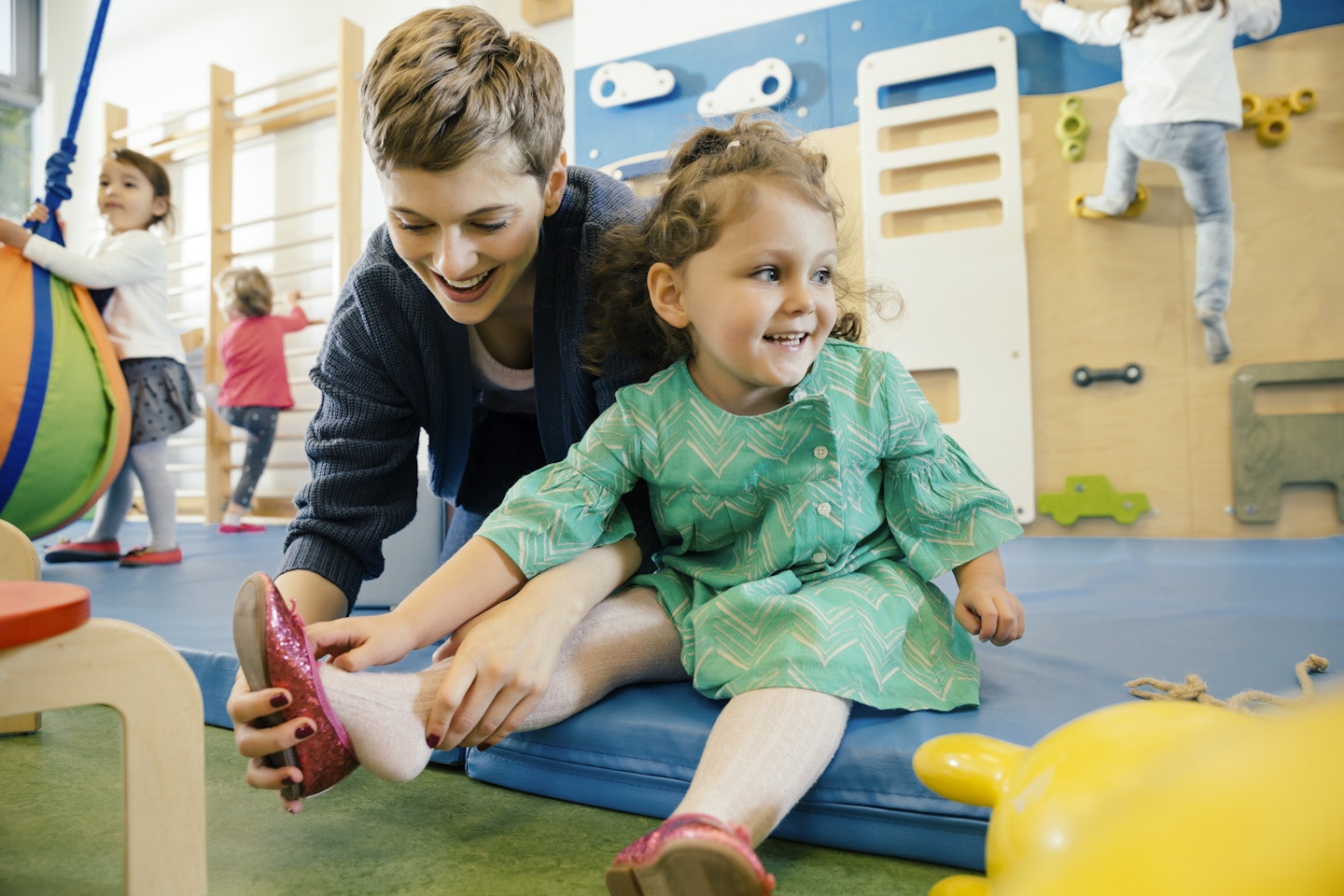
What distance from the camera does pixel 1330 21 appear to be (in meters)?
1.94

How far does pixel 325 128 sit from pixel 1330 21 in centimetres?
297

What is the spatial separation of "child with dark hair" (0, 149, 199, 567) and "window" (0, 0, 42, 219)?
2.61m

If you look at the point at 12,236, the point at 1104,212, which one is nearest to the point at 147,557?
the point at 12,236

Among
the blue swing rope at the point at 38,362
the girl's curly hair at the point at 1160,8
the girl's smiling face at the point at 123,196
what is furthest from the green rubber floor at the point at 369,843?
the girl's curly hair at the point at 1160,8

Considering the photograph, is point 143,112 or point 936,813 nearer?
point 936,813

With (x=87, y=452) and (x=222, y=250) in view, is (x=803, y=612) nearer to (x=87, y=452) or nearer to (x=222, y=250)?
(x=87, y=452)

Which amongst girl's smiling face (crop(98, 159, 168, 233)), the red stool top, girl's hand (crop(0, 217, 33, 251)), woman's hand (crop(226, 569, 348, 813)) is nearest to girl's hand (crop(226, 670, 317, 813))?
woman's hand (crop(226, 569, 348, 813))

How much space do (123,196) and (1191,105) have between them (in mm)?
2294

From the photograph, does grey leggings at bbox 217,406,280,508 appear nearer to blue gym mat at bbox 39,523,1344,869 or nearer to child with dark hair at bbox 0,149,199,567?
child with dark hair at bbox 0,149,199,567

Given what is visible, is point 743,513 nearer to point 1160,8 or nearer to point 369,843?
point 369,843

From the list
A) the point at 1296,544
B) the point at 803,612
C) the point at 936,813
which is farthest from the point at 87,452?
the point at 1296,544

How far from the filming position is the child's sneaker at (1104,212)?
2.04m

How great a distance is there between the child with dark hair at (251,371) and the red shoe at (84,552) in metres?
0.77

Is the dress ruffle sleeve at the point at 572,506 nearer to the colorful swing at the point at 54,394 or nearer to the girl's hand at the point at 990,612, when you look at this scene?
the girl's hand at the point at 990,612
